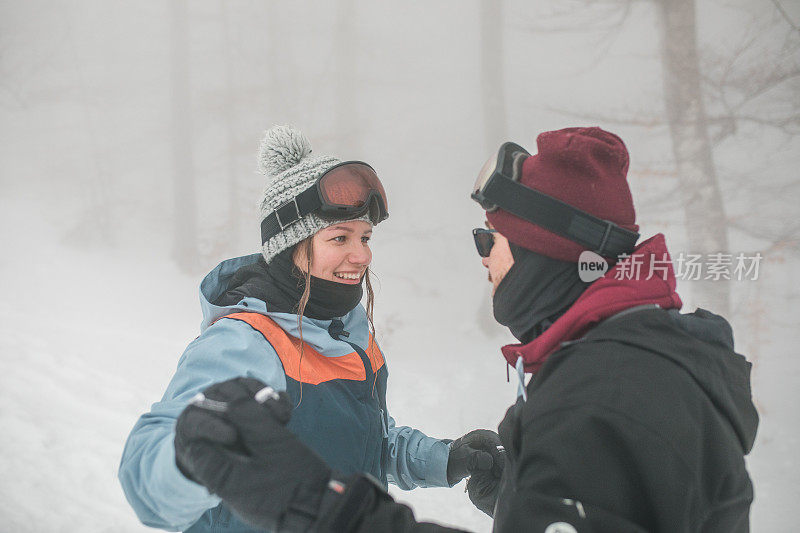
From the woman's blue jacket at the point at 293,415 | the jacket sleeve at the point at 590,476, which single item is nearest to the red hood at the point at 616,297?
the jacket sleeve at the point at 590,476

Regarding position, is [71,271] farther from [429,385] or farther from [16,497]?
[429,385]

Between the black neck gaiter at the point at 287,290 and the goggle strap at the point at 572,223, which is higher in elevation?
the goggle strap at the point at 572,223

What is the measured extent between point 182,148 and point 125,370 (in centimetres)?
568

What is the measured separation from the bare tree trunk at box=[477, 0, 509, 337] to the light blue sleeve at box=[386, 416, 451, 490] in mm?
5846

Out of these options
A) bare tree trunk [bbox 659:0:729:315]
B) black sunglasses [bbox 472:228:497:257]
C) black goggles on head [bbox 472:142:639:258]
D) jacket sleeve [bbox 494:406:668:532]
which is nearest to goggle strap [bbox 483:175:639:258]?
black goggles on head [bbox 472:142:639:258]

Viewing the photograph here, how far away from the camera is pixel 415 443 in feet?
7.56

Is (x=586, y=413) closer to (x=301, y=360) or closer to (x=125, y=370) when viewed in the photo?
(x=301, y=360)

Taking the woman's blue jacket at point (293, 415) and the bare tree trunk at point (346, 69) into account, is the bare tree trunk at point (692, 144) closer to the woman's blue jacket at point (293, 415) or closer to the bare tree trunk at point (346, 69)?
the woman's blue jacket at point (293, 415)

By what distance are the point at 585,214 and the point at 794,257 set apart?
6.90 metres

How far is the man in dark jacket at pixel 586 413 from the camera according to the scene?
0.96 m

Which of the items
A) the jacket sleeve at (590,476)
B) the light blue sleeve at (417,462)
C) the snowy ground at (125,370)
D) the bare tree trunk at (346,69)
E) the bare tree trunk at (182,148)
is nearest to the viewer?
the jacket sleeve at (590,476)

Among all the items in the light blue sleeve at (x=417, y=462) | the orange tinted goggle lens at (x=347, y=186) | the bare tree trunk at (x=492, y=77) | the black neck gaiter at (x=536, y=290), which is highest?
the bare tree trunk at (x=492, y=77)

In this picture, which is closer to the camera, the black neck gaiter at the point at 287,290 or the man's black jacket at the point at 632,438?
the man's black jacket at the point at 632,438

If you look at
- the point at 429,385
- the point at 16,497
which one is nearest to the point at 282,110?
the point at 429,385
